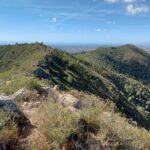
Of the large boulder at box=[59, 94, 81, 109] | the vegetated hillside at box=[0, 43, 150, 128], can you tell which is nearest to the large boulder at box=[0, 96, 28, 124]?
the large boulder at box=[59, 94, 81, 109]

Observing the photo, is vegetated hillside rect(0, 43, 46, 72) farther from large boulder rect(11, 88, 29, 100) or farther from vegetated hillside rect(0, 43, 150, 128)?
large boulder rect(11, 88, 29, 100)

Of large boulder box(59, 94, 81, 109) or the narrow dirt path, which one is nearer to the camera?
the narrow dirt path

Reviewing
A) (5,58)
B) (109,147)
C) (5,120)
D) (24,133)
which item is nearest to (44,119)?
(24,133)

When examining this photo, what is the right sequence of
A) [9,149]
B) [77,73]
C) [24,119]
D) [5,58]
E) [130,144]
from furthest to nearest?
[5,58] → [77,73] → [24,119] → [130,144] → [9,149]

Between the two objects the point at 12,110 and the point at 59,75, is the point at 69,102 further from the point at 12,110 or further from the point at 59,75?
the point at 59,75

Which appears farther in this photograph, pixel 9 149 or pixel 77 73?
pixel 77 73

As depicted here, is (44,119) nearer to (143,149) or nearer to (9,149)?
(9,149)

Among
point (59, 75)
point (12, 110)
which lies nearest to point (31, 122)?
point (12, 110)

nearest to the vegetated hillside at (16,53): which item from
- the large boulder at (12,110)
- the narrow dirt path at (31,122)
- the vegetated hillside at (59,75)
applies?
the vegetated hillside at (59,75)

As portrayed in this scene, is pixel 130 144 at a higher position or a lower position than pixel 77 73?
higher
